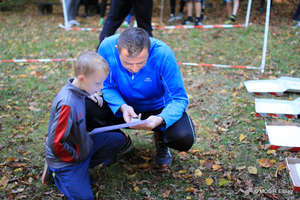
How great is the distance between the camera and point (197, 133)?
3.03 meters

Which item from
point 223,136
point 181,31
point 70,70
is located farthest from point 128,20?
point 223,136

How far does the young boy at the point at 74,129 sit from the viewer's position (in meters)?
1.80

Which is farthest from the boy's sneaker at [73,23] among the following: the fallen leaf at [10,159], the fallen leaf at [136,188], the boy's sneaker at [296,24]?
the fallen leaf at [136,188]

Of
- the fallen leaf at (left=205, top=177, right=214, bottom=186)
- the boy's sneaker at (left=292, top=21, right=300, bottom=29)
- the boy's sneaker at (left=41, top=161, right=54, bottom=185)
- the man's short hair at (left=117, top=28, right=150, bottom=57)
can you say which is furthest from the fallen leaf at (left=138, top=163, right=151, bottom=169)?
the boy's sneaker at (left=292, top=21, right=300, bottom=29)

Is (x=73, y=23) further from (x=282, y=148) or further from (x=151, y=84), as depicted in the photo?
(x=282, y=148)

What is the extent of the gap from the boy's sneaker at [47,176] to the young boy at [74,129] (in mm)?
142

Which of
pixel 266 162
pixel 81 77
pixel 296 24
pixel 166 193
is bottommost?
pixel 166 193

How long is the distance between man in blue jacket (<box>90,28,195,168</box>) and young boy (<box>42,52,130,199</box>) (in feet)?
0.89

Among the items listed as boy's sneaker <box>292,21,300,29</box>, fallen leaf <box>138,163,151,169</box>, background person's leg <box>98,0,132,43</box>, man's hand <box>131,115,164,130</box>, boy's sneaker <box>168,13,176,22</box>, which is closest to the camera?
man's hand <box>131,115,164,130</box>

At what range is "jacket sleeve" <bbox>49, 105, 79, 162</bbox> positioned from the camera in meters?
1.76

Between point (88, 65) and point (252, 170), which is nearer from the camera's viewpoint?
point (88, 65)

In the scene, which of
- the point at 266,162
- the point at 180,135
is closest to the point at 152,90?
the point at 180,135

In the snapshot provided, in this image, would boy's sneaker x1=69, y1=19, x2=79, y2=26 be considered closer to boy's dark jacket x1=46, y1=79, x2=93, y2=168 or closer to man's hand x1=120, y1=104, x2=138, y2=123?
man's hand x1=120, y1=104, x2=138, y2=123

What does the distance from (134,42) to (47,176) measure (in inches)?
52.1
